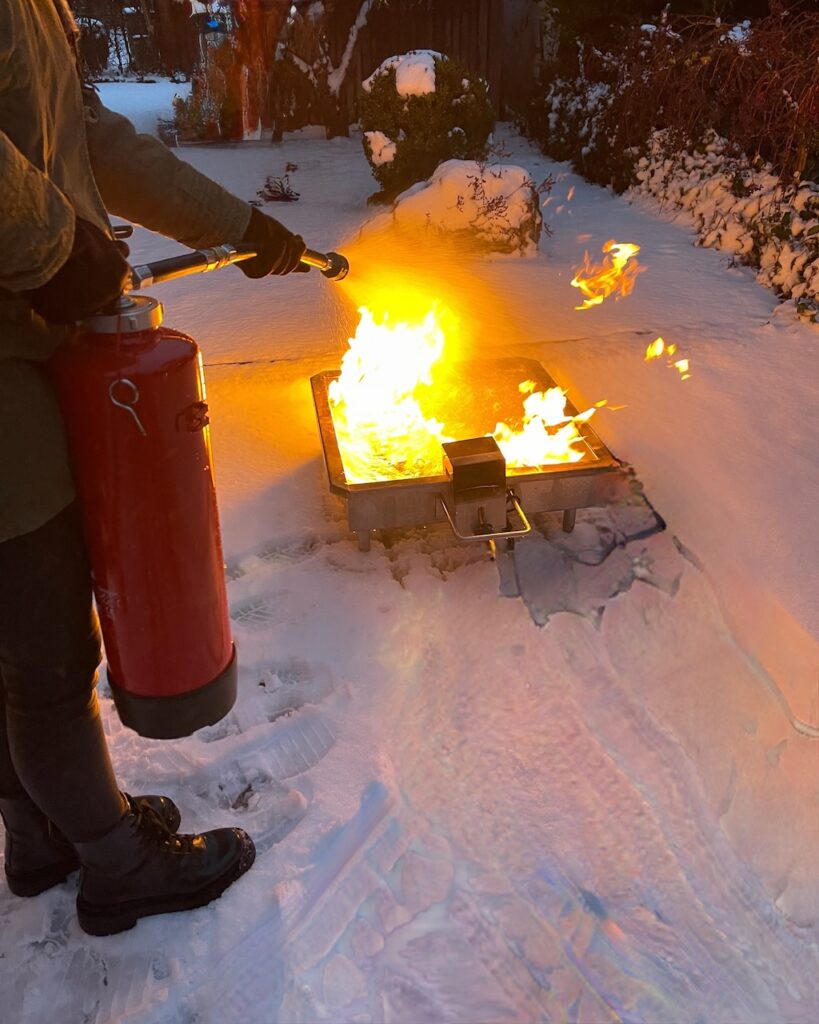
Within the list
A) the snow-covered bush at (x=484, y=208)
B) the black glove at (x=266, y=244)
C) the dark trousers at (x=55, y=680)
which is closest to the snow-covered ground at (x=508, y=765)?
the dark trousers at (x=55, y=680)

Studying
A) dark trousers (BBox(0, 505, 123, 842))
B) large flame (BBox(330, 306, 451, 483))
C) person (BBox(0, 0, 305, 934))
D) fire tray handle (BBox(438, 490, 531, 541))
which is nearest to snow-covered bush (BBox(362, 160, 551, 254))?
large flame (BBox(330, 306, 451, 483))

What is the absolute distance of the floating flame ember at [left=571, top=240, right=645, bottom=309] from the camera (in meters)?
5.35

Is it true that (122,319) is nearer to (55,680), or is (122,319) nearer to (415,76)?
(55,680)

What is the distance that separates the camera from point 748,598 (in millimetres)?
2646

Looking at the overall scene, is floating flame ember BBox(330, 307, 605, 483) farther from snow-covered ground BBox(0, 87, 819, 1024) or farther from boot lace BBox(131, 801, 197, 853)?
boot lace BBox(131, 801, 197, 853)

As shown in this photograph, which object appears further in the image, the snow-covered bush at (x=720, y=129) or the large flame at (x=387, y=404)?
the snow-covered bush at (x=720, y=129)

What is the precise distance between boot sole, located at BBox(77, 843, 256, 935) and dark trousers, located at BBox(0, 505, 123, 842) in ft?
0.67

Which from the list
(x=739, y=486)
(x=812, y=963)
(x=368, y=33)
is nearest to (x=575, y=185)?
(x=368, y=33)

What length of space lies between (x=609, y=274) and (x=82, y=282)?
16.7 ft

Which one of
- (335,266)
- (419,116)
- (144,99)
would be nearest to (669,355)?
(335,266)

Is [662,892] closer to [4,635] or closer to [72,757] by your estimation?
[72,757]

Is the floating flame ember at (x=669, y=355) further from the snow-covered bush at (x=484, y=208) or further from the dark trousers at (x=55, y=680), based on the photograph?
the dark trousers at (x=55, y=680)

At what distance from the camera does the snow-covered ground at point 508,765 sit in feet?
5.52

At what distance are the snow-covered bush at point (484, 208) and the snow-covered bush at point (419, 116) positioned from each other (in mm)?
1326
